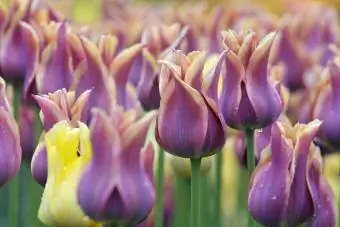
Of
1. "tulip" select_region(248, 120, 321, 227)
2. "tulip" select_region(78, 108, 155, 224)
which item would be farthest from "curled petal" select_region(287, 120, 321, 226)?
"tulip" select_region(78, 108, 155, 224)

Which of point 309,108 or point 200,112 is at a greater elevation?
point 200,112

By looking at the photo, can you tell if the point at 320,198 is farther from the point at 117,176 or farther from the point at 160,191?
the point at 160,191

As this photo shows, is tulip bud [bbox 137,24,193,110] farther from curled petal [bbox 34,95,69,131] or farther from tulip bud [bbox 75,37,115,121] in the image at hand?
curled petal [bbox 34,95,69,131]

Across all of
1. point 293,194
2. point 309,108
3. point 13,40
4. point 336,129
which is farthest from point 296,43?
point 293,194

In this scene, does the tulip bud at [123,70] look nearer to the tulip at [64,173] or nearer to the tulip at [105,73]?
the tulip at [105,73]

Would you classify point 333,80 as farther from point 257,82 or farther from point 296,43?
point 296,43

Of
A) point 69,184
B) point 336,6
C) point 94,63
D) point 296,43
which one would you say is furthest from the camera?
point 336,6
